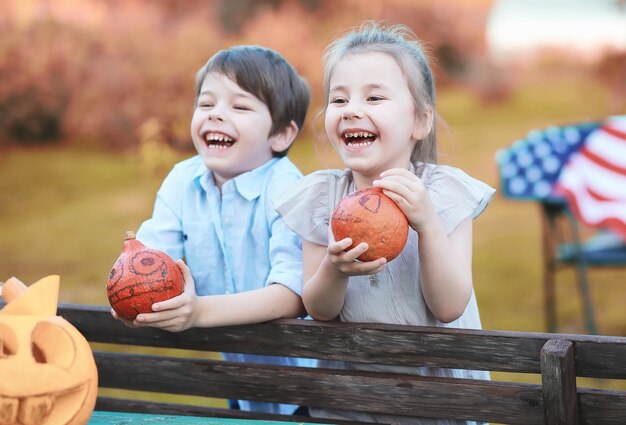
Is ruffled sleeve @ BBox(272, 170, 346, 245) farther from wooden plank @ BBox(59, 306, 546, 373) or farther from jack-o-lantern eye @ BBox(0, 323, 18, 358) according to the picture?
jack-o-lantern eye @ BBox(0, 323, 18, 358)

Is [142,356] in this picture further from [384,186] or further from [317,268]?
[384,186]

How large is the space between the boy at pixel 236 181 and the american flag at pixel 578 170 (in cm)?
189

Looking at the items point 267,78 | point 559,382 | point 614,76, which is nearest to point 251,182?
point 267,78

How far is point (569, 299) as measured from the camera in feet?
20.7

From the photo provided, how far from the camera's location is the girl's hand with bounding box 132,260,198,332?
6.68 feet

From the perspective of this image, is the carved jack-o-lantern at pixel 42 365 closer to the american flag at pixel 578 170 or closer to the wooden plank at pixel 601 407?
the wooden plank at pixel 601 407

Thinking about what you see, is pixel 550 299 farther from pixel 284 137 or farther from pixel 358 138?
pixel 358 138

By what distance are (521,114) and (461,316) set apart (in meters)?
4.27

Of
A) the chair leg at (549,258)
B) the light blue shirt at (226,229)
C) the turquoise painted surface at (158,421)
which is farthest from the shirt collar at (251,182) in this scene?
the chair leg at (549,258)

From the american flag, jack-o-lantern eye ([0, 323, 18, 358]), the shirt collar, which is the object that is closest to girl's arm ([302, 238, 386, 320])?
the shirt collar

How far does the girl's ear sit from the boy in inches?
17.7

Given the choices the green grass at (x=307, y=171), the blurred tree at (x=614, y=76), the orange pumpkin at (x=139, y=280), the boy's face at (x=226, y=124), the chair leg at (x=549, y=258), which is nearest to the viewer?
the orange pumpkin at (x=139, y=280)

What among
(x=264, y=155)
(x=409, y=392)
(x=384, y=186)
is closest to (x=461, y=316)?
(x=409, y=392)

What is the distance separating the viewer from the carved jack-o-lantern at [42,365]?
5.67 feet
